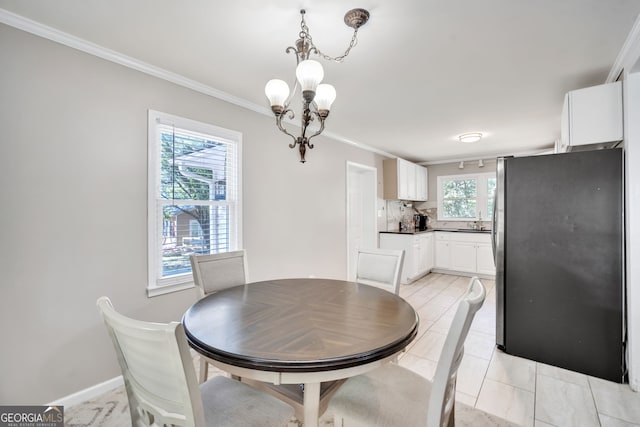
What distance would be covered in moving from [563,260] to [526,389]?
1077mm

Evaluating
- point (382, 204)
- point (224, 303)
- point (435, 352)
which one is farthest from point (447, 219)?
point (224, 303)

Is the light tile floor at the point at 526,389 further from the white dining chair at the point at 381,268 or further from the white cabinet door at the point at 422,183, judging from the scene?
the white cabinet door at the point at 422,183

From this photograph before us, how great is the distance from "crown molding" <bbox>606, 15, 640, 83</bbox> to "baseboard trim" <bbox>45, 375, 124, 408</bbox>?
4146 mm

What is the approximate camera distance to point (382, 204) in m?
5.49

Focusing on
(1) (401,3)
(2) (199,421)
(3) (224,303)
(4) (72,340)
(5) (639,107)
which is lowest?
(4) (72,340)

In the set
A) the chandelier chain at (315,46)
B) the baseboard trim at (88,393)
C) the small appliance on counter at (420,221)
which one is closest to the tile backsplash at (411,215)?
the small appliance on counter at (420,221)

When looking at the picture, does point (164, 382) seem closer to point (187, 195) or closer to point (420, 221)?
point (187, 195)

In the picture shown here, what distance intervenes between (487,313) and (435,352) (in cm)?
152

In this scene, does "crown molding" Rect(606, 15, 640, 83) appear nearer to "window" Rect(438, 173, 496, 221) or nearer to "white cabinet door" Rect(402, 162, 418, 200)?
"white cabinet door" Rect(402, 162, 418, 200)

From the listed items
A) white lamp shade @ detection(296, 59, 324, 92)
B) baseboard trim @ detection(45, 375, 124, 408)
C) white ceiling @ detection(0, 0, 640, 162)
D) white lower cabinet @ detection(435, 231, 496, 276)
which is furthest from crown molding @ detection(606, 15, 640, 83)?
baseboard trim @ detection(45, 375, 124, 408)

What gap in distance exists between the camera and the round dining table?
3.40 ft

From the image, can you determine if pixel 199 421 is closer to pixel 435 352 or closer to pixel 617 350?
pixel 435 352

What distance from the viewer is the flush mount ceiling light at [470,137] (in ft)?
13.6

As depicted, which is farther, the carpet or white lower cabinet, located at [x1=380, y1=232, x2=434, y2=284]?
white lower cabinet, located at [x1=380, y1=232, x2=434, y2=284]
